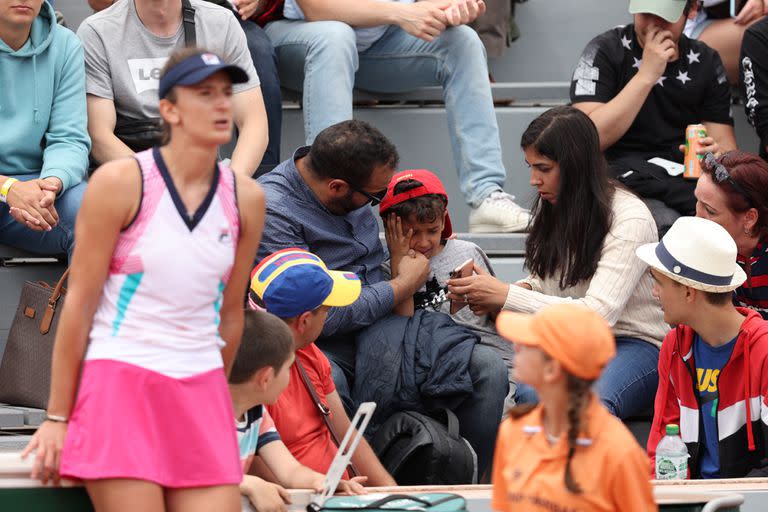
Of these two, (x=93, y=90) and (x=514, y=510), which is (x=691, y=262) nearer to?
(x=514, y=510)

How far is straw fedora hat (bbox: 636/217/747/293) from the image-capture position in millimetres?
3428

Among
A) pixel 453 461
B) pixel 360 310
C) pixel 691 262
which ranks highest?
pixel 691 262

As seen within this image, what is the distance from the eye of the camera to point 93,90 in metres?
4.40

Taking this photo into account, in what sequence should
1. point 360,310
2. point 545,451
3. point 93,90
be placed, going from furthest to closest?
point 93,90 → point 360,310 → point 545,451

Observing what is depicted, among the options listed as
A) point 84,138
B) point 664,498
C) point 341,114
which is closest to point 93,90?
point 84,138

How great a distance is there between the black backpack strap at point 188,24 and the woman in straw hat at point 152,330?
2.19 m

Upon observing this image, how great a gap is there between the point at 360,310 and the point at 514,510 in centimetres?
152

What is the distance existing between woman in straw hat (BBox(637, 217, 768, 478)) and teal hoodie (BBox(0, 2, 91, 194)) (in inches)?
77.7

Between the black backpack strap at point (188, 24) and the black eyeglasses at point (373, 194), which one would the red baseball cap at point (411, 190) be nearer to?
the black eyeglasses at point (373, 194)

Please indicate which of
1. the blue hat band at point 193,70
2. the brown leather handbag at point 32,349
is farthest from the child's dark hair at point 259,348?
the brown leather handbag at point 32,349

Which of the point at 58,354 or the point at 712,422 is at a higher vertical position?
the point at 58,354

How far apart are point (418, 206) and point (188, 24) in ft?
3.99

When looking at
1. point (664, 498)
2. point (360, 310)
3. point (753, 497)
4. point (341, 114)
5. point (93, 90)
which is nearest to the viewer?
point (664, 498)

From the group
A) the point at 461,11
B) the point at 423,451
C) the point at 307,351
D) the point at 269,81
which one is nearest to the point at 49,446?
the point at 307,351
